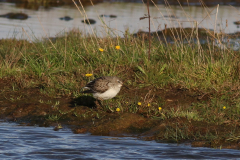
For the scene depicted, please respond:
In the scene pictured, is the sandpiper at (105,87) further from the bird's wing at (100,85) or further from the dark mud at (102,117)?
the dark mud at (102,117)

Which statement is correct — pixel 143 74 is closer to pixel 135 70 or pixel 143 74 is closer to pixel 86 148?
pixel 135 70

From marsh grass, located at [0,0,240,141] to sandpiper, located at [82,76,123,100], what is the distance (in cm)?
37

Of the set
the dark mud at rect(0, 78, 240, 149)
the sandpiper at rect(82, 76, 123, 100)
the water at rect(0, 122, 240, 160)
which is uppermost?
the sandpiper at rect(82, 76, 123, 100)

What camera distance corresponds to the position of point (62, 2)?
33438 millimetres

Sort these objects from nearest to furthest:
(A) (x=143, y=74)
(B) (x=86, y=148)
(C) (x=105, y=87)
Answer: (B) (x=86, y=148) → (C) (x=105, y=87) → (A) (x=143, y=74)

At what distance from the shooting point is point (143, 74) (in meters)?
8.49

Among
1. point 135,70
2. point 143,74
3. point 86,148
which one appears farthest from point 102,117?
point 135,70

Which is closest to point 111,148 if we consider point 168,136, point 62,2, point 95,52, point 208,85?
point 168,136

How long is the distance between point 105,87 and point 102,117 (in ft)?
1.76

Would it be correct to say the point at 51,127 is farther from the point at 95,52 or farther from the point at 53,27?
the point at 53,27

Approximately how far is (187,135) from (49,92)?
3180 mm

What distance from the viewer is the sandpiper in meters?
6.89

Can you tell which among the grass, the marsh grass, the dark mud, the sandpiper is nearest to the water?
the dark mud

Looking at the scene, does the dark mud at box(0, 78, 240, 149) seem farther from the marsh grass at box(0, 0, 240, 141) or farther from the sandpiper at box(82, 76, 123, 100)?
the sandpiper at box(82, 76, 123, 100)
